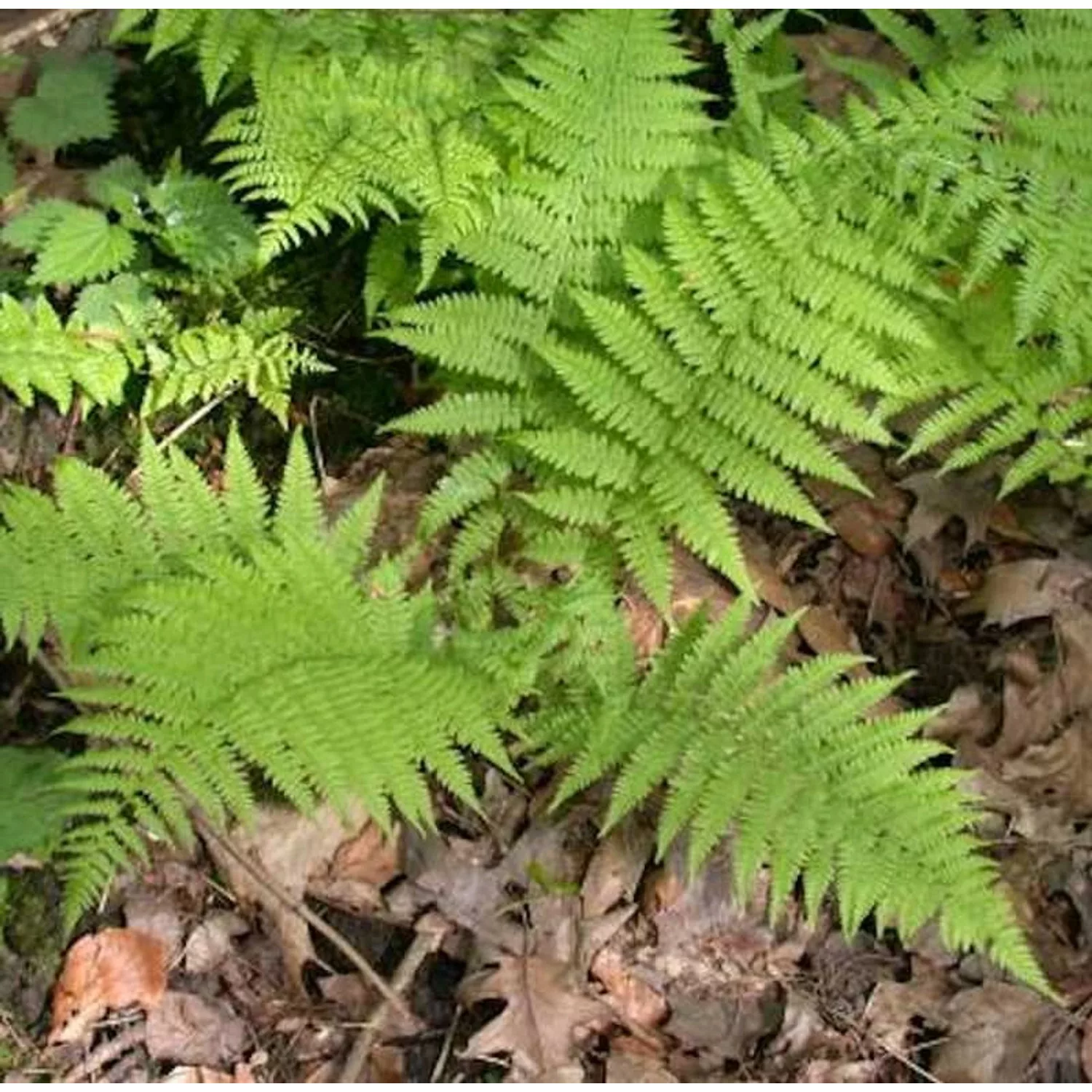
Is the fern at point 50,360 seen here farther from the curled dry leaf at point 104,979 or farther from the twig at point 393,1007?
the twig at point 393,1007

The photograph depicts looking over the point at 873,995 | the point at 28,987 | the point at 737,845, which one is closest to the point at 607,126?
the point at 737,845

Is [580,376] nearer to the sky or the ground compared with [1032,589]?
nearer to the sky

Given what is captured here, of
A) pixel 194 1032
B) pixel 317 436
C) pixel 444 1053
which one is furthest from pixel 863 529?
pixel 194 1032

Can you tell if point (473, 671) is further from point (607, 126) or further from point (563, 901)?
point (607, 126)

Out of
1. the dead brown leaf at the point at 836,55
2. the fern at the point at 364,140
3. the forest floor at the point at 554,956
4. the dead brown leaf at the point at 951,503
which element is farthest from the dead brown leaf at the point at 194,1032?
the dead brown leaf at the point at 836,55

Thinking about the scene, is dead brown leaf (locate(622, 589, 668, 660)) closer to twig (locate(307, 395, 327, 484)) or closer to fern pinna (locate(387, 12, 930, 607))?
fern pinna (locate(387, 12, 930, 607))

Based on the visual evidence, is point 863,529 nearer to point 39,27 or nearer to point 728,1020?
point 728,1020
